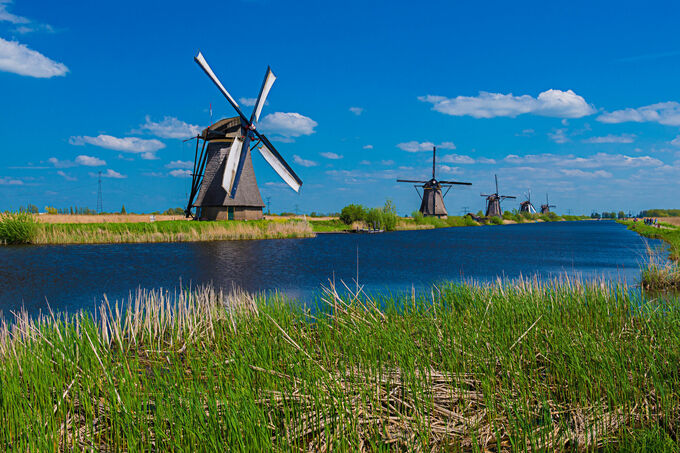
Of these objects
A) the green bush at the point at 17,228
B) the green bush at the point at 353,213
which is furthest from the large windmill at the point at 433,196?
the green bush at the point at 17,228

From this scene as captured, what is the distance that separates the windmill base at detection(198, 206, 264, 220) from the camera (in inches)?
1430

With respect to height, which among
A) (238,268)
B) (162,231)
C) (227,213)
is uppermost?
(227,213)

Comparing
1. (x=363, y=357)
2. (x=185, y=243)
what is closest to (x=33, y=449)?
(x=363, y=357)

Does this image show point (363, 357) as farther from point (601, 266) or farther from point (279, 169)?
point (279, 169)

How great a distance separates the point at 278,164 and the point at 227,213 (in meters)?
7.23

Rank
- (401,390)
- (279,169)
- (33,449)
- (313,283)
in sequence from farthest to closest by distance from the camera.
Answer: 1. (279,169)
2. (313,283)
3. (401,390)
4. (33,449)

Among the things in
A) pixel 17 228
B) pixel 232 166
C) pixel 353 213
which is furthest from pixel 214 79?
pixel 353 213

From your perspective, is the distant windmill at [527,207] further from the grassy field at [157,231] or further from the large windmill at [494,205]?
the grassy field at [157,231]

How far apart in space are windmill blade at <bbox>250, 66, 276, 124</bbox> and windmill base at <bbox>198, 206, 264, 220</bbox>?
26.0 feet

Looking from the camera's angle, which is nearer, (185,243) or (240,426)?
(240,426)

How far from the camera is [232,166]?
31.6 m

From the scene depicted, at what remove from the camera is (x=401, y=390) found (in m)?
4.10

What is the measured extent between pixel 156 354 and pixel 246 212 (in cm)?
3145

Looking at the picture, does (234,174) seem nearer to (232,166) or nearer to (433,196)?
(232,166)
